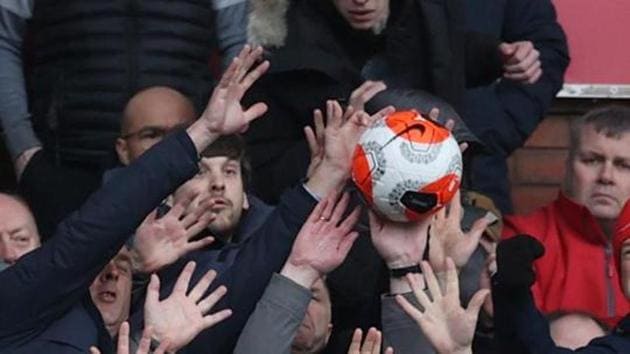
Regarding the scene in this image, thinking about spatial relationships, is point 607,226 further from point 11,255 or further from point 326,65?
point 11,255

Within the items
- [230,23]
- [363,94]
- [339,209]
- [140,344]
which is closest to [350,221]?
[339,209]

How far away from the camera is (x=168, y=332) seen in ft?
21.6

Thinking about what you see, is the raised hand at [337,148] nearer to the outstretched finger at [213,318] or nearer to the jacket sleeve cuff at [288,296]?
the jacket sleeve cuff at [288,296]

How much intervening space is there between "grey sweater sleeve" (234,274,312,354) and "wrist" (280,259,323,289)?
0.02 metres

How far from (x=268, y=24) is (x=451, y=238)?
134 centimetres

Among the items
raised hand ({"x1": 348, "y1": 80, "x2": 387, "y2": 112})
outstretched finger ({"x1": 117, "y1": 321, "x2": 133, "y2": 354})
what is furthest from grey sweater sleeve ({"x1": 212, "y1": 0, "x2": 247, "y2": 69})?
outstretched finger ({"x1": 117, "y1": 321, "x2": 133, "y2": 354})

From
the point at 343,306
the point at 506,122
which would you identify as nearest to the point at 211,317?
the point at 343,306

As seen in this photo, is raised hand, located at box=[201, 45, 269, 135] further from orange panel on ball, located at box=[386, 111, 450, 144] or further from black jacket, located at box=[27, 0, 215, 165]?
black jacket, located at box=[27, 0, 215, 165]

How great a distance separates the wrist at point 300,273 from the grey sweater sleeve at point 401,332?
230 millimetres

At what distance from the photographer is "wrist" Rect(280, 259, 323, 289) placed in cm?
690

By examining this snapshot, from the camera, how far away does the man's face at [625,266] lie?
693 cm

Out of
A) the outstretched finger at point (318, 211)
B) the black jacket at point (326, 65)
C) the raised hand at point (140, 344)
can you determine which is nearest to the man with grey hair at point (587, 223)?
the black jacket at point (326, 65)

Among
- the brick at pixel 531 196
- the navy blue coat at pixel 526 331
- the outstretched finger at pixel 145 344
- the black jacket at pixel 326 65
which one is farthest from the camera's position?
the brick at pixel 531 196

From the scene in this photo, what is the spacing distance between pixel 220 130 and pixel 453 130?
1.03m
